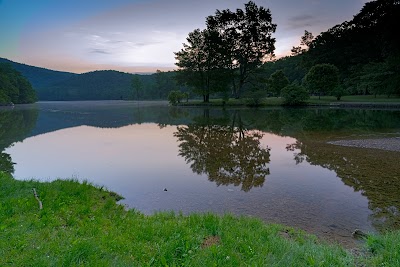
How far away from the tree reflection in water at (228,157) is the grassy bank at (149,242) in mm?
4336

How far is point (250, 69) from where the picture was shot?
6612cm

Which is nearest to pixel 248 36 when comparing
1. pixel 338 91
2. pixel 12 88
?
pixel 338 91

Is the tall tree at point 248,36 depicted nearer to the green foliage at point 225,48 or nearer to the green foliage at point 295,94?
the green foliage at point 225,48

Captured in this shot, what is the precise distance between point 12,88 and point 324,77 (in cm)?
10221

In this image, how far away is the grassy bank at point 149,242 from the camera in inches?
166

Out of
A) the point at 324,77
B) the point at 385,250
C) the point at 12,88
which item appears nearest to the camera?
the point at 385,250

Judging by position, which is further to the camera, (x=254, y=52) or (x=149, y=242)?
(x=254, y=52)

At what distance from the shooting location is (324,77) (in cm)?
5691

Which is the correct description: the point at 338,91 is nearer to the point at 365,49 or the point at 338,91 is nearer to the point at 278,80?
the point at 278,80

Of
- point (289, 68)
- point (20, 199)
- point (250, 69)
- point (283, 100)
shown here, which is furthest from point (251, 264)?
point (289, 68)

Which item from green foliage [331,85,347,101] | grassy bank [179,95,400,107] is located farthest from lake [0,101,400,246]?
green foliage [331,85,347,101]

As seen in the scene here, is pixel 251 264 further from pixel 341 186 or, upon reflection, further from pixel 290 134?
pixel 290 134

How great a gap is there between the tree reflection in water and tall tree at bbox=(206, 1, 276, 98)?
46738 mm

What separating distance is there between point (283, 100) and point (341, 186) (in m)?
49.1
